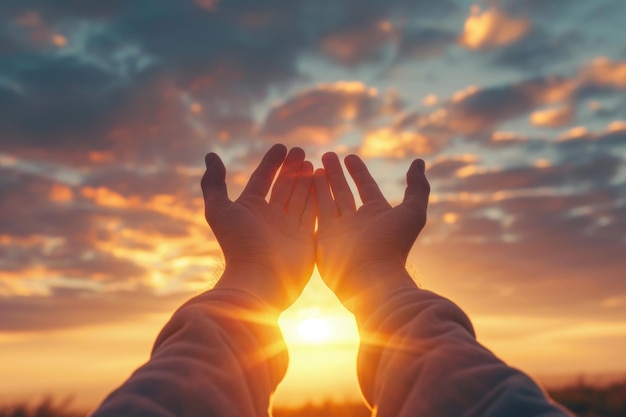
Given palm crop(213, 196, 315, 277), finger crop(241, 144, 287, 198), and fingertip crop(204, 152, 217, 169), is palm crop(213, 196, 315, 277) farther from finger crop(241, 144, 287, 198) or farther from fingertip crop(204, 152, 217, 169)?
fingertip crop(204, 152, 217, 169)

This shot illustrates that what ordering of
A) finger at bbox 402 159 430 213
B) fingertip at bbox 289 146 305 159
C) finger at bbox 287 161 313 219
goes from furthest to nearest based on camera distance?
fingertip at bbox 289 146 305 159 → finger at bbox 287 161 313 219 → finger at bbox 402 159 430 213

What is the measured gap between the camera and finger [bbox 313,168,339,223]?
6516 millimetres

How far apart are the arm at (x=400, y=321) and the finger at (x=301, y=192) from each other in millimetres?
138

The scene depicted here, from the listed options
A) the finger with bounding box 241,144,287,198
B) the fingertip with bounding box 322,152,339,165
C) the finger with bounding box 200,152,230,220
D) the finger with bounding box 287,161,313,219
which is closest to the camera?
the finger with bounding box 200,152,230,220

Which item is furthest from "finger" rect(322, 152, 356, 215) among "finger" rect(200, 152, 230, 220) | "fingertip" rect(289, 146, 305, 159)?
"finger" rect(200, 152, 230, 220)

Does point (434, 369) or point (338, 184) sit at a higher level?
point (338, 184)

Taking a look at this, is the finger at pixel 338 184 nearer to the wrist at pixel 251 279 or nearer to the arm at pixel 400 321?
the arm at pixel 400 321

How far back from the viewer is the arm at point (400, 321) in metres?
2.65

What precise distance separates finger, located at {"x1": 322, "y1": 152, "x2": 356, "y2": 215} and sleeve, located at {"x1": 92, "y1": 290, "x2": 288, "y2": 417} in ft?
8.20

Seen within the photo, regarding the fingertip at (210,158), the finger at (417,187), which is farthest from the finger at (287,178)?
the finger at (417,187)

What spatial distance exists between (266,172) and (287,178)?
409 mm

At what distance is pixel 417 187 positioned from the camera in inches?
236

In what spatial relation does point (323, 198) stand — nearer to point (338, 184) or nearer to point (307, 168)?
point (338, 184)

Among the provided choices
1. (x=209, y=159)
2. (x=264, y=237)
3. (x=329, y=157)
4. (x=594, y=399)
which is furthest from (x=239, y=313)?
(x=594, y=399)
